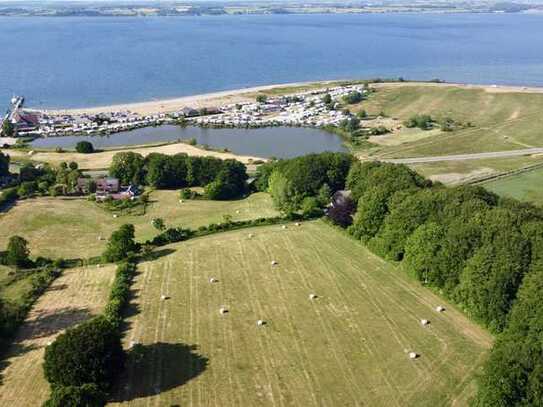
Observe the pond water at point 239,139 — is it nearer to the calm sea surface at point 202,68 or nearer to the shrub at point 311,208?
the shrub at point 311,208

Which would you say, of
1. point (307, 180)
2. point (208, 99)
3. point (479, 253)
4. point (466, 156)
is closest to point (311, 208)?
point (307, 180)

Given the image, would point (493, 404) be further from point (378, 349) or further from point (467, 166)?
point (467, 166)

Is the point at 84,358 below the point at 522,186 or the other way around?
the other way around

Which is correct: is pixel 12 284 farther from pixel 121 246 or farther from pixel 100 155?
pixel 100 155

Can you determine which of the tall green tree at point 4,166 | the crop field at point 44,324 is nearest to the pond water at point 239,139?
the tall green tree at point 4,166

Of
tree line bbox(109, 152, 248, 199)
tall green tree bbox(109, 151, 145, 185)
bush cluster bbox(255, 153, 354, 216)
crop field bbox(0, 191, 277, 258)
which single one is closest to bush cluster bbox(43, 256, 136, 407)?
crop field bbox(0, 191, 277, 258)

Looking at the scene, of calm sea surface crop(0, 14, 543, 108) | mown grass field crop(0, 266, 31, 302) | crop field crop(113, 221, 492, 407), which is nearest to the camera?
crop field crop(113, 221, 492, 407)

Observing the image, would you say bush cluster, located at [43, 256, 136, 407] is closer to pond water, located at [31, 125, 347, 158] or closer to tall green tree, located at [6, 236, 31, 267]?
tall green tree, located at [6, 236, 31, 267]
